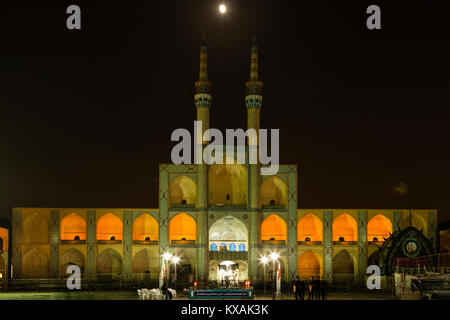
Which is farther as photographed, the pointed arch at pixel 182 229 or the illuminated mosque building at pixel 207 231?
the pointed arch at pixel 182 229

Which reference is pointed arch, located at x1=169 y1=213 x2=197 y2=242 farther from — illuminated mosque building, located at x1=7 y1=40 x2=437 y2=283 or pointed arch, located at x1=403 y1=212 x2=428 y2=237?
pointed arch, located at x1=403 y1=212 x2=428 y2=237

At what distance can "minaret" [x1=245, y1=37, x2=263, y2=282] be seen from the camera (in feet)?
143

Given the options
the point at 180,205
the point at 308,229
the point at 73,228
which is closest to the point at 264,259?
the point at 180,205

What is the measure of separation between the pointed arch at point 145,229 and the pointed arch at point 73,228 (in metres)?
4.07

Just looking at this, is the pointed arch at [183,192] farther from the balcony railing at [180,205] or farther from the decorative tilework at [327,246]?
the decorative tilework at [327,246]

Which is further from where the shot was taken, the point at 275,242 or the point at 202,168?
the point at 275,242

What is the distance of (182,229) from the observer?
155 feet

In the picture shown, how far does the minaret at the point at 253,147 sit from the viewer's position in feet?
143

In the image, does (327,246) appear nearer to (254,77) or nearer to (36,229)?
(254,77)

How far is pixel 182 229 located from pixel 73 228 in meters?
8.35

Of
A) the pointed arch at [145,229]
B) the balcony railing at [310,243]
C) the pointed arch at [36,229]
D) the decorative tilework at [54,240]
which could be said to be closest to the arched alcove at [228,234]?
the balcony railing at [310,243]
